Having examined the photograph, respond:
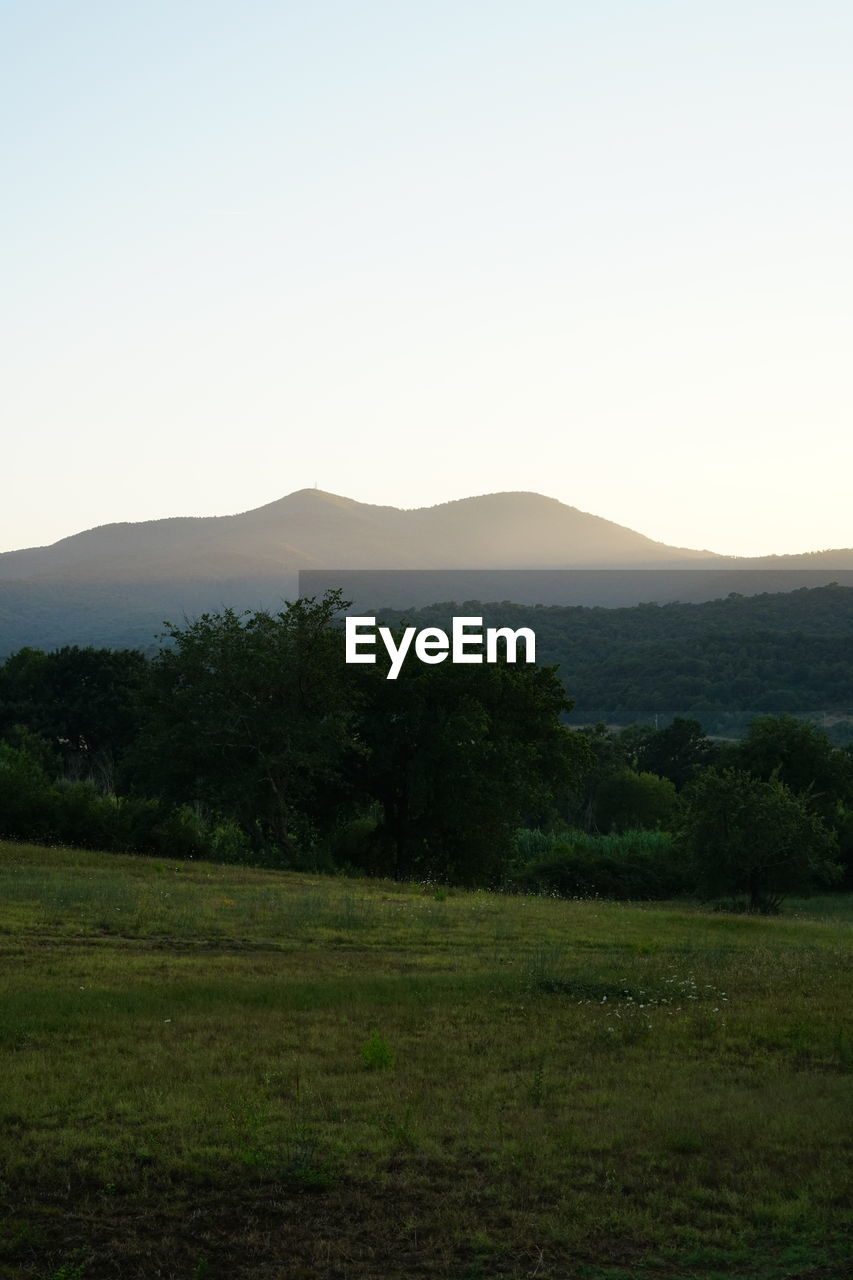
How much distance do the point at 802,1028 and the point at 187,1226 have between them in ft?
27.9

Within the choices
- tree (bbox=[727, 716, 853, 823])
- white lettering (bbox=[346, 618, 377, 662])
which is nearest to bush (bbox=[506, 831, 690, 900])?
tree (bbox=[727, 716, 853, 823])

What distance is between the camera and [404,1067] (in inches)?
493

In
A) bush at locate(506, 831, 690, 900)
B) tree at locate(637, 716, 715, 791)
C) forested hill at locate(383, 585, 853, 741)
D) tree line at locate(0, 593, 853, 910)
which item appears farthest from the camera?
forested hill at locate(383, 585, 853, 741)

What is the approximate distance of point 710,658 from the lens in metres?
118

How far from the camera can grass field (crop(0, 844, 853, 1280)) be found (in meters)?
8.18

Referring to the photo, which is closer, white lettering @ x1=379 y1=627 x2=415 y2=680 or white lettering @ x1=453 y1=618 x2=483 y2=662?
white lettering @ x1=379 y1=627 x2=415 y2=680

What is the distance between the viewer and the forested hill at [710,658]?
363 ft

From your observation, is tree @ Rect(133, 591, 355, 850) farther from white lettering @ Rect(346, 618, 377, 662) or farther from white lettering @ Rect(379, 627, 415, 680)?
white lettering @ Rect(379, 627, 415, 680)

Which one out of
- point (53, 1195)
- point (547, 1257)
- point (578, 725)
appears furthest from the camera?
point (578, 725)

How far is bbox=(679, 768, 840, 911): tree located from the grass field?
2527 centimetres

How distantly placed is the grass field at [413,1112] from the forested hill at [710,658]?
3435 inches

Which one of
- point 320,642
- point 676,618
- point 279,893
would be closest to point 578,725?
point 676,618

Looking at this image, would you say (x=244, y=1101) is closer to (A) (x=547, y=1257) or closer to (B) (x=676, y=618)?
(A) (x=547, y=1257)

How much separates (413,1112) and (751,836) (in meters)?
36.7
